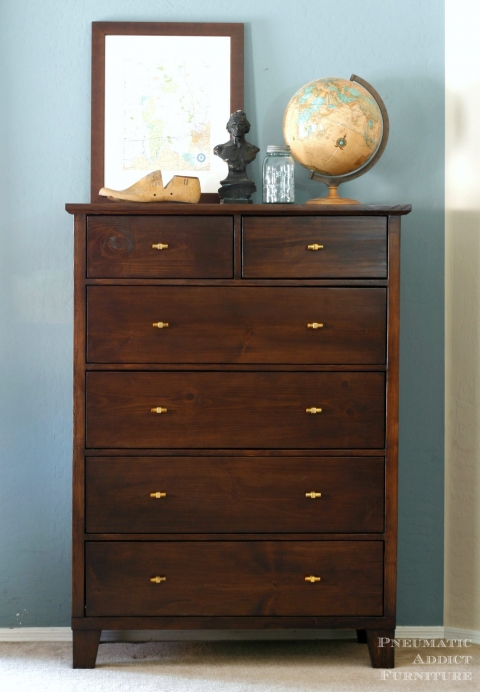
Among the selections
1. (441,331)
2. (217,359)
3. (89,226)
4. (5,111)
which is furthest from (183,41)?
(441,331)

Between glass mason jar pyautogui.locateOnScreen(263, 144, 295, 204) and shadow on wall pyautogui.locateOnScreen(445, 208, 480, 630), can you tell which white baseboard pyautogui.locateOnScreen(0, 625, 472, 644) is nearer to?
shadow on wall pyautogui.locateOnScreen(445, 208, 480, 630)

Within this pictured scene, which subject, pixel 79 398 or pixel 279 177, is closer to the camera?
pixel 79 398

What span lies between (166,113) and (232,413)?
123 centimetres

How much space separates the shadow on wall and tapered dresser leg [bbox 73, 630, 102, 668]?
136 cm

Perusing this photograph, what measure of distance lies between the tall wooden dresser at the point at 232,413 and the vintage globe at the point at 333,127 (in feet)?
0.99

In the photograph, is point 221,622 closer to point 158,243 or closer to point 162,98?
point 158,243

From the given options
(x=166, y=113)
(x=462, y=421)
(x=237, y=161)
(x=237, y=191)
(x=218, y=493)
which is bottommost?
(x=218, y=493)

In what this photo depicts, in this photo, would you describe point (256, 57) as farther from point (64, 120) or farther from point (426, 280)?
point (426, 280)

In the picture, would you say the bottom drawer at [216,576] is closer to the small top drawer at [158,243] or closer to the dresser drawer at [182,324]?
the dresser drawer at [182,324]

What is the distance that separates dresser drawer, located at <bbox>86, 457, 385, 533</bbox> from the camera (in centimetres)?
239

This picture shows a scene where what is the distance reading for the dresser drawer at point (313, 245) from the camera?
7.84ft

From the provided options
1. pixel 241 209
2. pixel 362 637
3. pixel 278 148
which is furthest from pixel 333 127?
pixel 362 637

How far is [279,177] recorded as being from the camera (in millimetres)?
2623

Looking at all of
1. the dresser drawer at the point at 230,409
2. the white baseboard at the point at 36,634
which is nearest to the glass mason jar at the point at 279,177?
the dresser drawer at the point at 230,409
